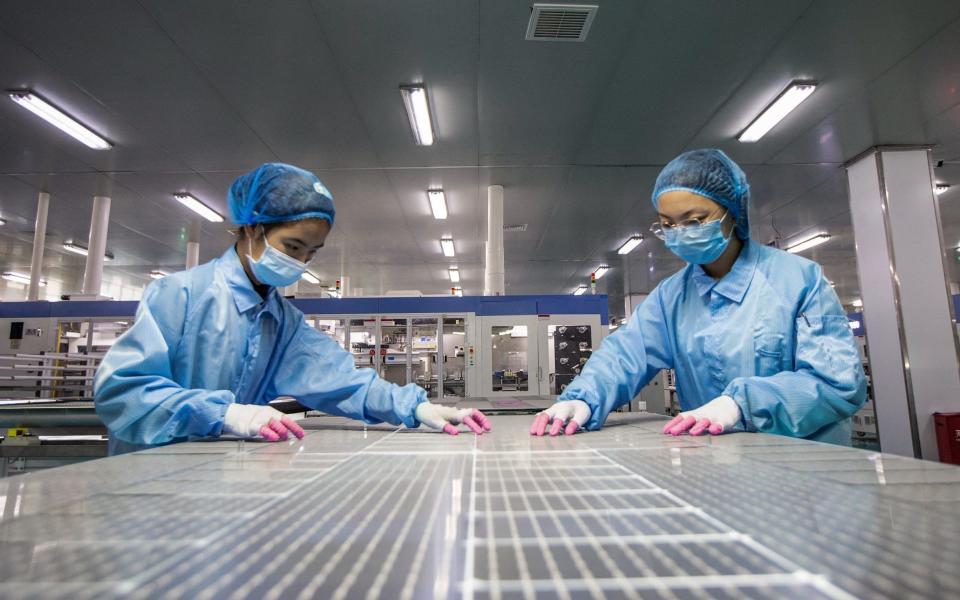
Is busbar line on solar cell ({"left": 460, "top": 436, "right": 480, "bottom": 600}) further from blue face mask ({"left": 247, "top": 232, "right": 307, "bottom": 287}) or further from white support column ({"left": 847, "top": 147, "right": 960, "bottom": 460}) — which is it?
→ white support column ({"left": 847, "top": 147, "right": 960, "bottom": 460})

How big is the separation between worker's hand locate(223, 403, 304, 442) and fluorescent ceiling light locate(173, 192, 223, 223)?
6325 mm

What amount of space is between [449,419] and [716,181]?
1.19m

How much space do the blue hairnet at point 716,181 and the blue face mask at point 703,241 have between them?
0.16 ft

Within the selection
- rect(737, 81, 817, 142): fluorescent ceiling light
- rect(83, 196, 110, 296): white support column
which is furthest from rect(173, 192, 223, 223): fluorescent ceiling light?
rect(737, 81, 817, 142): fluorescent ceiling light

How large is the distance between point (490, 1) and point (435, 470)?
338 cm

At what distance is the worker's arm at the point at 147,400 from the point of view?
112 centimetres

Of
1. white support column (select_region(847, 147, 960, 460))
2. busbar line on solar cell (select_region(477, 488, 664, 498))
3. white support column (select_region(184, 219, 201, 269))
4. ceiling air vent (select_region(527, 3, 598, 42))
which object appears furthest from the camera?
white support column (select_region(184, 219, 201, 269))

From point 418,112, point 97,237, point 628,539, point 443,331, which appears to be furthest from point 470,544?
point 97,237

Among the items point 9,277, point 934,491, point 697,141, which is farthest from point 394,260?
point 934,491

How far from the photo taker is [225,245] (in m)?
8.48

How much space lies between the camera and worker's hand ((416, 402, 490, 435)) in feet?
4.25

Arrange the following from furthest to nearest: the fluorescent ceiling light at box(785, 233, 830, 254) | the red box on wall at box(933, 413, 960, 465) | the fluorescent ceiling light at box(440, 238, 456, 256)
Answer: the fluorescent ceiling light at box(440, 238, 456, 256) < the fluorescent ceiling light at box(785, 233, 830, 254) < the red box on wall at box(933, 413, 960, 465)

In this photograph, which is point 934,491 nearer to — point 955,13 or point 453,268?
point 955,13

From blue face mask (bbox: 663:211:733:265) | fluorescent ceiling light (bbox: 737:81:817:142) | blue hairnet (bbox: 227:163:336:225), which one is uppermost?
fluorescent ceiling light (bbox: 737:81:817:142)
